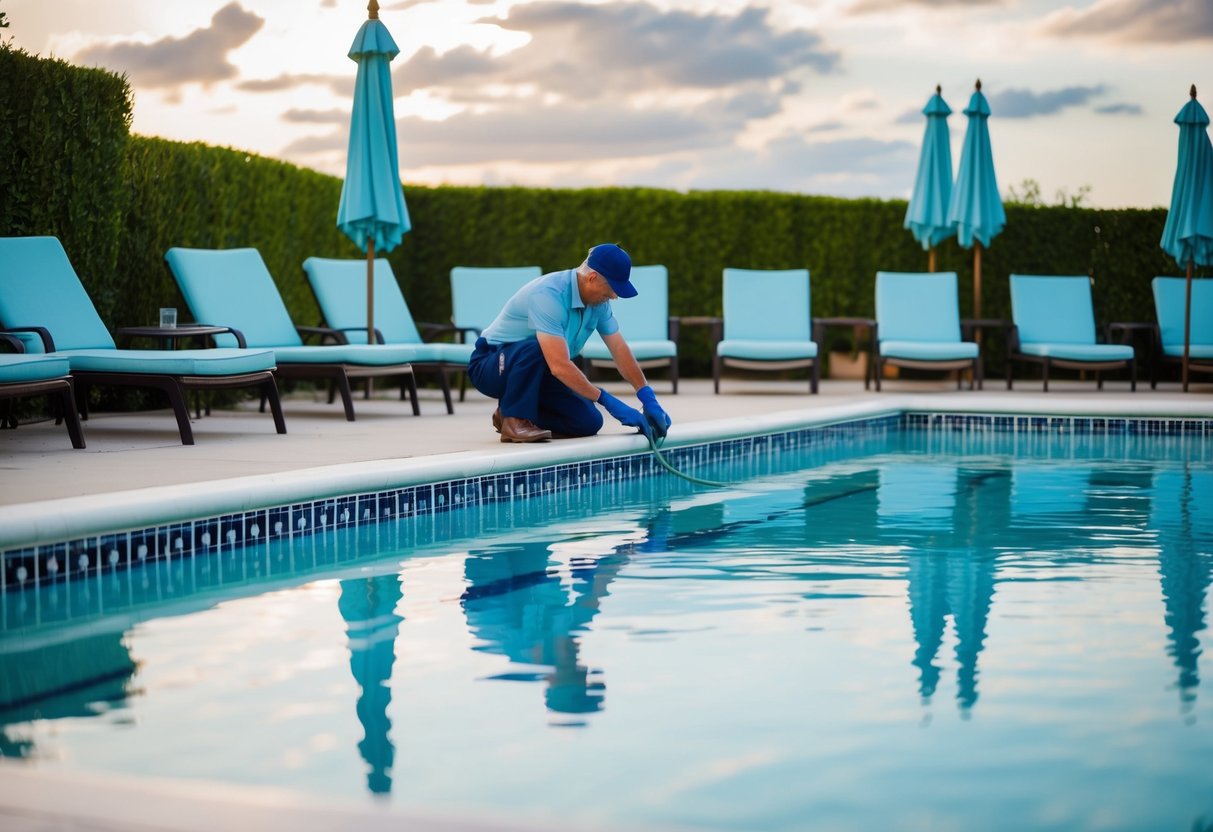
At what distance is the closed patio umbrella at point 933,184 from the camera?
1249 centimetres

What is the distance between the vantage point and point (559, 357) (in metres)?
5.95

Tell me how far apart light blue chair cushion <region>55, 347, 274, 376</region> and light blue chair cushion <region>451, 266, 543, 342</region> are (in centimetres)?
404

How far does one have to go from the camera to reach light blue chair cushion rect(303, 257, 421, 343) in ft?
31.6

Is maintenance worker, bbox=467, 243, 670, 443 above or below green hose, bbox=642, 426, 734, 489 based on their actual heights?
above

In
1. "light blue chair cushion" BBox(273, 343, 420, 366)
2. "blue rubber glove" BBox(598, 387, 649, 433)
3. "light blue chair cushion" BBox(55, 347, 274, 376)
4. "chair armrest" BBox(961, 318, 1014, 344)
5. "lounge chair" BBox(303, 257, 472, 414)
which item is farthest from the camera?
"chair armrest" BBox(961, 318, 1014, 344)

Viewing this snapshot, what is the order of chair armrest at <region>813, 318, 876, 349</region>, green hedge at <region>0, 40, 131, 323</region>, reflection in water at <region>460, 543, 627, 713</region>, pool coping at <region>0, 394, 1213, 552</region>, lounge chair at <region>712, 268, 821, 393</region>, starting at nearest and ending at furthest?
1. reflection in water at <region>460, 543, 627, 713</region>
2. pool coping at <region>0, 394, 1213, 552</region>
3. green hedge at <region>0, 40, 131, 323</region>
4. chair armrest at <region>813, 318, 876, 349</region>
5. lounge chair at <region>712, 268, 821, 393</region>

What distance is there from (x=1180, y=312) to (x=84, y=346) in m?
9.20

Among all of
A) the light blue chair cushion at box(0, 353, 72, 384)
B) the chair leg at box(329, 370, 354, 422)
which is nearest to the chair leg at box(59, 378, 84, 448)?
the light blue chair cushion at box(0, 353, 72, 384)

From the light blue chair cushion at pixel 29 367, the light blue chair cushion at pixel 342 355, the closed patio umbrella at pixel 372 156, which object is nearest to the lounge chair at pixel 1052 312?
the closed patio umbrella at pixel 372 156

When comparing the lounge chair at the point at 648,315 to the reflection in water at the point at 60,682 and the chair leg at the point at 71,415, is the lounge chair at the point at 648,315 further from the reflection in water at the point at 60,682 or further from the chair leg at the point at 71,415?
the reflection in water at the point at 60,682

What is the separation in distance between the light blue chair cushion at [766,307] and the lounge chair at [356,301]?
285 centimetres

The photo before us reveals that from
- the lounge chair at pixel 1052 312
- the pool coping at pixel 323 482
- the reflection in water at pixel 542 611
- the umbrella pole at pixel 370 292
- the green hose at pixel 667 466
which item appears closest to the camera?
the reflection in water at pixel 542 611

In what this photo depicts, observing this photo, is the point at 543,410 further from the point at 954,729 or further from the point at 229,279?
the point at 954,729

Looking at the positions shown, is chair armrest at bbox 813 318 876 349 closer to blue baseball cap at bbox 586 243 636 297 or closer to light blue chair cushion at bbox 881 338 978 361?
light blue chair cushion at bbox 881 338 978 361
